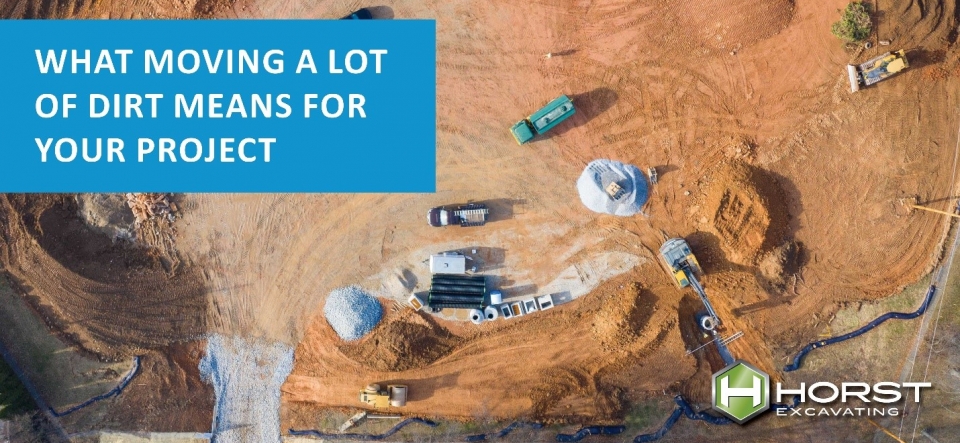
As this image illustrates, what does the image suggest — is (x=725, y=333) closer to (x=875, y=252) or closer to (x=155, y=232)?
(x=875, y=252)

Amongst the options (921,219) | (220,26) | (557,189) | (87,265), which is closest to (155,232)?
(87,265)

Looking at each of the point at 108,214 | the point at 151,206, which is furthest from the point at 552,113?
the point at 108,214

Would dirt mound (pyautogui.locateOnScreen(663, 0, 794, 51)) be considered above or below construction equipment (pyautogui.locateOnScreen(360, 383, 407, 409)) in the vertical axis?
above

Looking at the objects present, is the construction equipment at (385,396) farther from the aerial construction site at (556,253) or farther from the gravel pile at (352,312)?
the gravel pile at (352,312)

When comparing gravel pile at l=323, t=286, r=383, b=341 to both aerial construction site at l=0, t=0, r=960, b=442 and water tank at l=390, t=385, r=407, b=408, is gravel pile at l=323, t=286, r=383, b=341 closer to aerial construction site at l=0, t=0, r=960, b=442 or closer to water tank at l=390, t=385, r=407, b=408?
aerial construction site at l=0, t=0, r=960, b=442

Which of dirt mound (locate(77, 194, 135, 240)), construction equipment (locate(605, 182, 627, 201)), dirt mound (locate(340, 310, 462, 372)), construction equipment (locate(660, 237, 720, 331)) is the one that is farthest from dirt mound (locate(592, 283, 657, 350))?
dirt mound (locate(77, 194, 135, 240))
